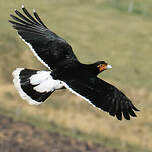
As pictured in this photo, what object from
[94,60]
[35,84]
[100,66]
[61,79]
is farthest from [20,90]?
[94,60]

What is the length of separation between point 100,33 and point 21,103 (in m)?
10.8

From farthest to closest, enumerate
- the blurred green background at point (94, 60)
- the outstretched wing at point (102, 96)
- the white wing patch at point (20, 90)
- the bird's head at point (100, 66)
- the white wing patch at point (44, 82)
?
the blurred green background at point (94, 60)
the bird's head at point (100, 66)
the white wing patch at point (20, 90)
the white wing patch at point (44, 82)
the outstretched wing at point (102, 96)

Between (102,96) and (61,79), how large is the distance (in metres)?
1.08

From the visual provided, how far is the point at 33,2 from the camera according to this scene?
40.5 meters

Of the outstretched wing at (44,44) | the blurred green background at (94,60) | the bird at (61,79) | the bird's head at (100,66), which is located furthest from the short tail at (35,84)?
the blurred green background at (94,60)

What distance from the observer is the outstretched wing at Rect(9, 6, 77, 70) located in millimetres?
15320

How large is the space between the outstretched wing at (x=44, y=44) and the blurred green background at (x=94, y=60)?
31.8ft

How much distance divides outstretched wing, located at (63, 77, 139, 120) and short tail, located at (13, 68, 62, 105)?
49cm

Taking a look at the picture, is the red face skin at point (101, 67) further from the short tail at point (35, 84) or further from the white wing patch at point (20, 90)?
the white wing patch at point (20, 90)

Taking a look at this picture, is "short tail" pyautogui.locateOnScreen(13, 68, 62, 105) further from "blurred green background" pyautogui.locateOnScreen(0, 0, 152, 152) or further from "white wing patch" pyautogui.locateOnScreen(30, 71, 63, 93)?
"blurred green background" pyautogui.locateOnScreen(0, 0, 152, 152)

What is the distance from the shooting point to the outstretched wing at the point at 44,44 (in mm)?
15320

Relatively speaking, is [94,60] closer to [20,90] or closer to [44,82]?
[20,90]

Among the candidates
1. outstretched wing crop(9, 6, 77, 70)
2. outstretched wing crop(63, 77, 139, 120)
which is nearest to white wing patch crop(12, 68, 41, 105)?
outstretched wing crop(9, 6, 77, 70)

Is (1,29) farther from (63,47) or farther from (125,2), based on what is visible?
(63,47)
